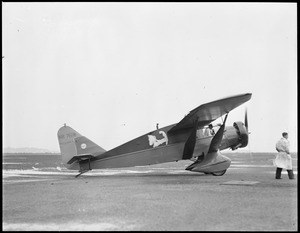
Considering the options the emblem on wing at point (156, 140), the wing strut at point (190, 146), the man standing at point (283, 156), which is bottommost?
the man standing at point (283, 156)

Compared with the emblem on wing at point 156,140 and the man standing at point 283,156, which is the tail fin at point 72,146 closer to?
the emblem on wing at point 156,140

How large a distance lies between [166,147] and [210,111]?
2.40m

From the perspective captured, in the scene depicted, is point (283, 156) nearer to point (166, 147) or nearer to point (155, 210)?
point (166, 147)

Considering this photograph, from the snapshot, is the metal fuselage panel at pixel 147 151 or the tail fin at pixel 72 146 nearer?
the metal fuselage panel at pixel 147 151

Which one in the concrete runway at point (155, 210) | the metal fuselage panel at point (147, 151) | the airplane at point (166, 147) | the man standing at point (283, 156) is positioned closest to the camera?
the concrete runway at point (155, 210)

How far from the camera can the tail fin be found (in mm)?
15383

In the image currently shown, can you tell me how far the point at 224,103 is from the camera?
13.1m

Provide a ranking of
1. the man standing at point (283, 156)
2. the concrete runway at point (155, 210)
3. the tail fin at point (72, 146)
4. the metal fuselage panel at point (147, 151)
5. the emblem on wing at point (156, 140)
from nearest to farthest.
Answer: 1. the concrete runway at point (155, 210)
2. the man standing at point (283, 156)
3. the metal fuselage panel at point (147, 151)
4. the emblem on wing at point (156, 140)
5. the tail fin at point (72, 146)

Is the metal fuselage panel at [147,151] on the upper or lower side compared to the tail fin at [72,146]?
lower

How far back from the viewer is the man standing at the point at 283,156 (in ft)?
42.1

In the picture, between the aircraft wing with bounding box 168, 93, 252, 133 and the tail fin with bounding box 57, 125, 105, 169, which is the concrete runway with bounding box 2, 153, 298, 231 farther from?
the tail fin with bounding box 57, 125, 105, 169

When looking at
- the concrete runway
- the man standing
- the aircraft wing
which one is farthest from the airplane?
the concrete runway

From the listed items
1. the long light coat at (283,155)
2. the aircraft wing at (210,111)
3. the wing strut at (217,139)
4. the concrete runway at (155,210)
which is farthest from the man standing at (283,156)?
the concrete runway at (155,210)

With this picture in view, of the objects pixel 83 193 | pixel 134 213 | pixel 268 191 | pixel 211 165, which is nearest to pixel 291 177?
pixel 211 165
